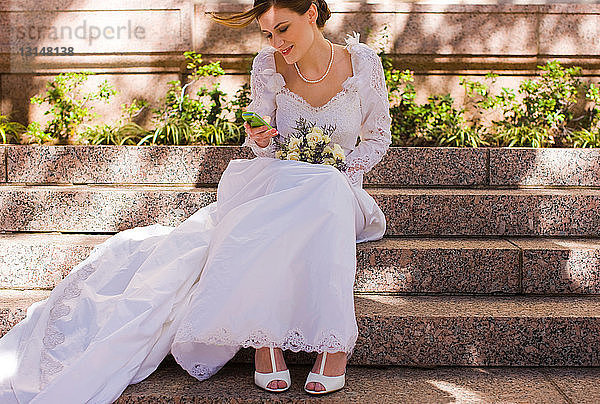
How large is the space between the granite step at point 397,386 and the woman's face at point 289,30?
1.53 metres

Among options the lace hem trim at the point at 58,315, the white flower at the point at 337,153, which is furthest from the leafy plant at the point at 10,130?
the white flower at the point at 337,153

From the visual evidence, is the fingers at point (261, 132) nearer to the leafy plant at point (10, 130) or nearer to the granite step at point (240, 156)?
the granite step at point (240, 156)

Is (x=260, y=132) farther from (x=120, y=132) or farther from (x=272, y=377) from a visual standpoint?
(x=120, y=132)

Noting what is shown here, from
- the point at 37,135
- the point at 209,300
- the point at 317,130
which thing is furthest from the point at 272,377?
the point at 37,135

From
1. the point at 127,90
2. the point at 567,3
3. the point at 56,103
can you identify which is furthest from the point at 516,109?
the point at 56,103

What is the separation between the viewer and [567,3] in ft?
20.3

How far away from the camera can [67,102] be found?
5734mm

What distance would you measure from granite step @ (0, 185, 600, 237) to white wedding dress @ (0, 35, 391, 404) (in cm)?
85

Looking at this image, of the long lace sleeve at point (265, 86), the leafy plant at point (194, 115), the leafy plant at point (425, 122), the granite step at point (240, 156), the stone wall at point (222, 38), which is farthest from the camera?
the stone wall at point (222, 38)

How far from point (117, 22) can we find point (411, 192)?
11.4 feet

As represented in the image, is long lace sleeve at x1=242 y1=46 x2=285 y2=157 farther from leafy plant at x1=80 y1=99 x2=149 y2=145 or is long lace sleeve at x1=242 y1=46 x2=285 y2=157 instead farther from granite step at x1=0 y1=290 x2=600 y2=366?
leafy plant at x1=80 y1=99 x2=149 y2=145

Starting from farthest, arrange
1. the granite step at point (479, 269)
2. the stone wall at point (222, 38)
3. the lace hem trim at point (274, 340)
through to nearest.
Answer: the stone wall at point (222, 38) → the granite step at point (479, 269) → the lace hem trim at point (274, 340)

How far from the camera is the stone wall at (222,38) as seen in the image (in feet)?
19.7

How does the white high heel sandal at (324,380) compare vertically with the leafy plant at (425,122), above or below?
below
